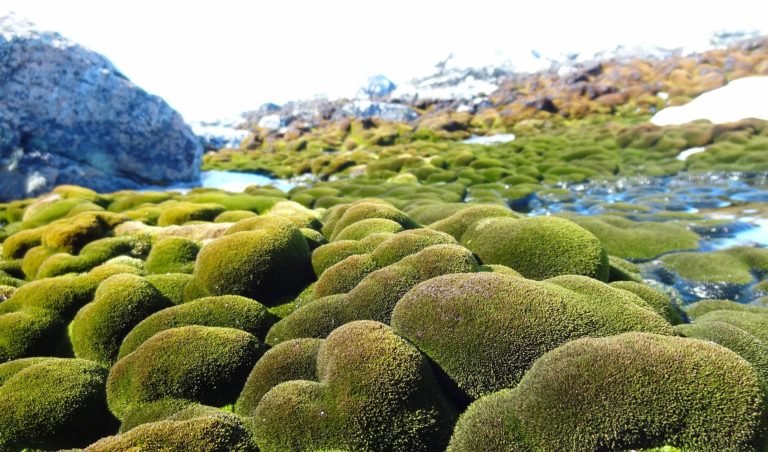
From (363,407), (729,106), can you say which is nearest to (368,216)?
(363,407)

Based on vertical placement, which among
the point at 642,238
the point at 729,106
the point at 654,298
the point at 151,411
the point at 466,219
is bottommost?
the point at 729,106

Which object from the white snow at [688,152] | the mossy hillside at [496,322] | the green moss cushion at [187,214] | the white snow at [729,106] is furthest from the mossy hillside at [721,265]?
the white snow at [729,106]

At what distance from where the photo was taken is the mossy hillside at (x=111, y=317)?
9531 millimetres

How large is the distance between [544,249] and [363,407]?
6188 millimetres

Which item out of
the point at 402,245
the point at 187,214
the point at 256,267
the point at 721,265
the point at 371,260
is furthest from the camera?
the point at 187,214

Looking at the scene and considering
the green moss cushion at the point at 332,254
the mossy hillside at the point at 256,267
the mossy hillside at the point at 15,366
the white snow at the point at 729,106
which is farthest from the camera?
the white snow at the point at 729,106

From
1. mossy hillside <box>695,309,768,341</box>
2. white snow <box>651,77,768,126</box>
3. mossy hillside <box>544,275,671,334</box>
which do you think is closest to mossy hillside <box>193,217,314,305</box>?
mossy hillside <box>544,275,671,334</box>

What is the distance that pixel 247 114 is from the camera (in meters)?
189

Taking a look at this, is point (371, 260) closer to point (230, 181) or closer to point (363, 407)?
point (363, 407)

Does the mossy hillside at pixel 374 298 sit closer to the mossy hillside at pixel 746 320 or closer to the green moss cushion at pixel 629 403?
the green moss cushion at pixel 629 403

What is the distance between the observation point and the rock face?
3058 cm

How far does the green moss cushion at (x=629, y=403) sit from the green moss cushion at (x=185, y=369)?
3856 millimetres

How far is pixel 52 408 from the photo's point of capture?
7363 millimetres

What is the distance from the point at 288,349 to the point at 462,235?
647 centimetres
